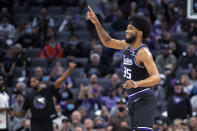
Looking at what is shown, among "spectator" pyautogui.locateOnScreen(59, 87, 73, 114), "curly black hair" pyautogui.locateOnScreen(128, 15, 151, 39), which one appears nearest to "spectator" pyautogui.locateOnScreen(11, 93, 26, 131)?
"spectator" pyautogui.locateOnScreen(59, 87, 73, 114)

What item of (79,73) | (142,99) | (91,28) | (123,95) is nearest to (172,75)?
(123,95)

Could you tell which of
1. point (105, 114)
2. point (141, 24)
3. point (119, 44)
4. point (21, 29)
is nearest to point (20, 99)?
point (105, 114)

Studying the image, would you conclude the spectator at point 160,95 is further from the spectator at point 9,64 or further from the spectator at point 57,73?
the spectator at point 9,64

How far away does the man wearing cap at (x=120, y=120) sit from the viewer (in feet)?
35.2

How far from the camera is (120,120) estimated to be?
37.0 ft

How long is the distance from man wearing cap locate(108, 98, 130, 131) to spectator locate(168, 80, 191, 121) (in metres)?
1.31

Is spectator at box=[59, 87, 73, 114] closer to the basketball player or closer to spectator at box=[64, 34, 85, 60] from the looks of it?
spectator at box=[64, 34, 85, 60]

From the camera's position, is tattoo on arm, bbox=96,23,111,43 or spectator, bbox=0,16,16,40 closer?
tattoo on arm, bbox=96,23,111,43

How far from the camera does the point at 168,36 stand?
50.8 feet

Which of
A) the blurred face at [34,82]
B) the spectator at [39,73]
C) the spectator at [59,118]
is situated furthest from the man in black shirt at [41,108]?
the spectator at [39,73]

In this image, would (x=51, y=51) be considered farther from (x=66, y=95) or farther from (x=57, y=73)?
(x=66, y=95)

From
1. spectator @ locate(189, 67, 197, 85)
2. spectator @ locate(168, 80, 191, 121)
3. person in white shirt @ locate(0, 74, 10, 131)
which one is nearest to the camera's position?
person in white shirt @ locate(0, 74, 10, 131)

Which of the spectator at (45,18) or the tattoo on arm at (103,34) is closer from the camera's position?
the tattoo on arm at (103,34)

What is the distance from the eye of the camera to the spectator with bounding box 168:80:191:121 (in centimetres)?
1189
